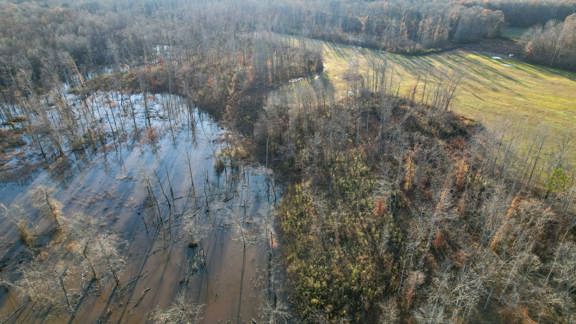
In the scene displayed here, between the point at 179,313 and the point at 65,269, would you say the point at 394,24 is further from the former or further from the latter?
the point at 65,269

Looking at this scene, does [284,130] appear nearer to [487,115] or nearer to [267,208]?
[267,208]

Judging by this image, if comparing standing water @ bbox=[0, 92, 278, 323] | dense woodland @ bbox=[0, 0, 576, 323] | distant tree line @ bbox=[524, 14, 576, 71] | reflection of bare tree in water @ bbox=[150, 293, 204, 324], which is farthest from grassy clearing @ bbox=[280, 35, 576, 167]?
reflection of bare tree in water @ bbox=[150, 293, 204, 324]

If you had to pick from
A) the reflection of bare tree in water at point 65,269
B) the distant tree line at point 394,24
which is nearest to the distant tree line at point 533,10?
the distant tree line at point 394,24

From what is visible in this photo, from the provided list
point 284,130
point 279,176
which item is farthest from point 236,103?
point 279,176

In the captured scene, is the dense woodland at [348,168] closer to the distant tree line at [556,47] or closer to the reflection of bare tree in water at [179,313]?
the reflection of bare tree in water at [179,313]

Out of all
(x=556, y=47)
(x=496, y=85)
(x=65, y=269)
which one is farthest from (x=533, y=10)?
(x=65, y=269)

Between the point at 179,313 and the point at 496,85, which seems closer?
the point at 179,313
